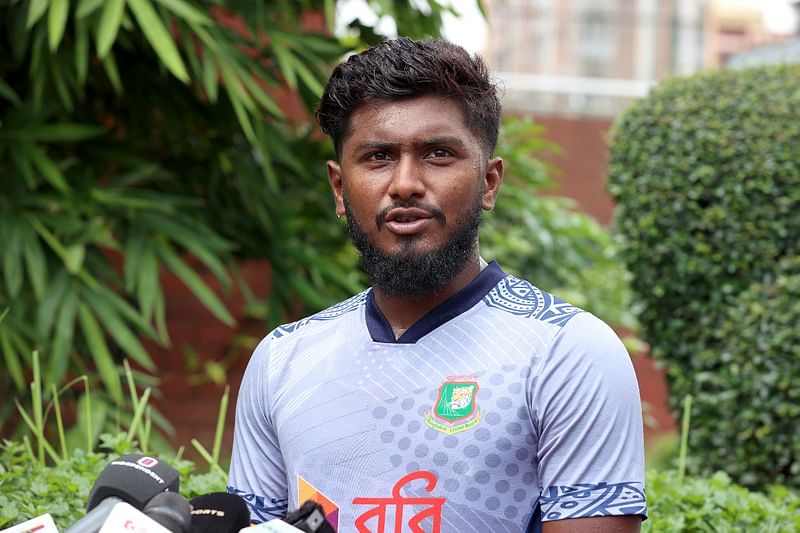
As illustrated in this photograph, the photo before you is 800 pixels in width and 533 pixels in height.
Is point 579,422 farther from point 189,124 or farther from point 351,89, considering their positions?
point 189,124

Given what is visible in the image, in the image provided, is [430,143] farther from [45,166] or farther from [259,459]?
[45,166]

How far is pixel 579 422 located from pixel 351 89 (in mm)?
710

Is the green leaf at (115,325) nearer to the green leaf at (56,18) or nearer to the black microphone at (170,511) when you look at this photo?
the green leaf at (56,18)

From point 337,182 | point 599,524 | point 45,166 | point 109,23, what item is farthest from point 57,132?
point 599,524

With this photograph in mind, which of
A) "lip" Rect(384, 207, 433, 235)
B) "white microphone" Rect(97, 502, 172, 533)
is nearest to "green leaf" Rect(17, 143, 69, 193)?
"lip" Rect(384, 207, 433, 235)

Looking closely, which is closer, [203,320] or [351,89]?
[351,89]

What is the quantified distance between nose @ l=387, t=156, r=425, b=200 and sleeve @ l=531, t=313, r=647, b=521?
37 centimetres

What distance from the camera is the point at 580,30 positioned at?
942 centimetres

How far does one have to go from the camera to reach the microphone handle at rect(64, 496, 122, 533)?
4.96 feet

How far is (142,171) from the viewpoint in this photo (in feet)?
14.6

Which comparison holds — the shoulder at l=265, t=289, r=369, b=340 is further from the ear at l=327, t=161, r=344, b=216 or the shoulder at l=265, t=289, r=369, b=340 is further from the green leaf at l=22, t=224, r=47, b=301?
the green leaf at l=22, t=224, r=47, b=301

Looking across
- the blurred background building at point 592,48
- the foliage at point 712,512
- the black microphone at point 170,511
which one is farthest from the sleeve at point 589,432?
the blurred background building at point 592,48

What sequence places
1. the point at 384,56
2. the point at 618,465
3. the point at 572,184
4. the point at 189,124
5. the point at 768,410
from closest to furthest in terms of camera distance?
the point at 618,465 < the point at 384,56 < the point at 768,410 < the point at 189,124 < the point at 572,184

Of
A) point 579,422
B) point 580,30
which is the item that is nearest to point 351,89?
point 579,422
